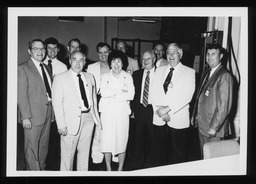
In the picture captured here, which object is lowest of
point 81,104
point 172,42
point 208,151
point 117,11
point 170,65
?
point 208,151

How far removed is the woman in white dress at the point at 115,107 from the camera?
2.79 meters

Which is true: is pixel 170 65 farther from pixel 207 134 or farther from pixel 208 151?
pixel 208 151

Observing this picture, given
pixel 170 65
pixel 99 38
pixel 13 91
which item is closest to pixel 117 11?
pixel 99 38

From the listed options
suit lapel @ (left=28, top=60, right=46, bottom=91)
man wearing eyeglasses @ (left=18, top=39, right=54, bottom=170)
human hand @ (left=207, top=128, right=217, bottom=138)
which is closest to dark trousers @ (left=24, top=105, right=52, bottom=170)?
man wearing eyeglasses @ (left=18, top=39, right=54, bottom=170)

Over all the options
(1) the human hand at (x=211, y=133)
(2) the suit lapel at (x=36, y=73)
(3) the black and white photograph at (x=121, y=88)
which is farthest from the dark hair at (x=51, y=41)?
(1) the human hand at (x=211, y=133)

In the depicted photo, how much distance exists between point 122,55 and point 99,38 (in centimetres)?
28

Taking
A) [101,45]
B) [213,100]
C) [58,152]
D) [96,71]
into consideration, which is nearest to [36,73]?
[96,71]

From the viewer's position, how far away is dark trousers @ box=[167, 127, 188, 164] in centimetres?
282

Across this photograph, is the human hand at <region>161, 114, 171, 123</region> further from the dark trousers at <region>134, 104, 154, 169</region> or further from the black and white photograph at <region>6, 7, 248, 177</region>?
the dark trousers at <region>134, 104, 154, 169</region>

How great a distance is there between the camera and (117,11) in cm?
266

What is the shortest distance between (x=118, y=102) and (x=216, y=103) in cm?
91

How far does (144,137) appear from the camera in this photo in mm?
2867

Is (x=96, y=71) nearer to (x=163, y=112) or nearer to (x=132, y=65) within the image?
(x=132, y=65)

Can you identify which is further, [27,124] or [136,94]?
[136,94]
